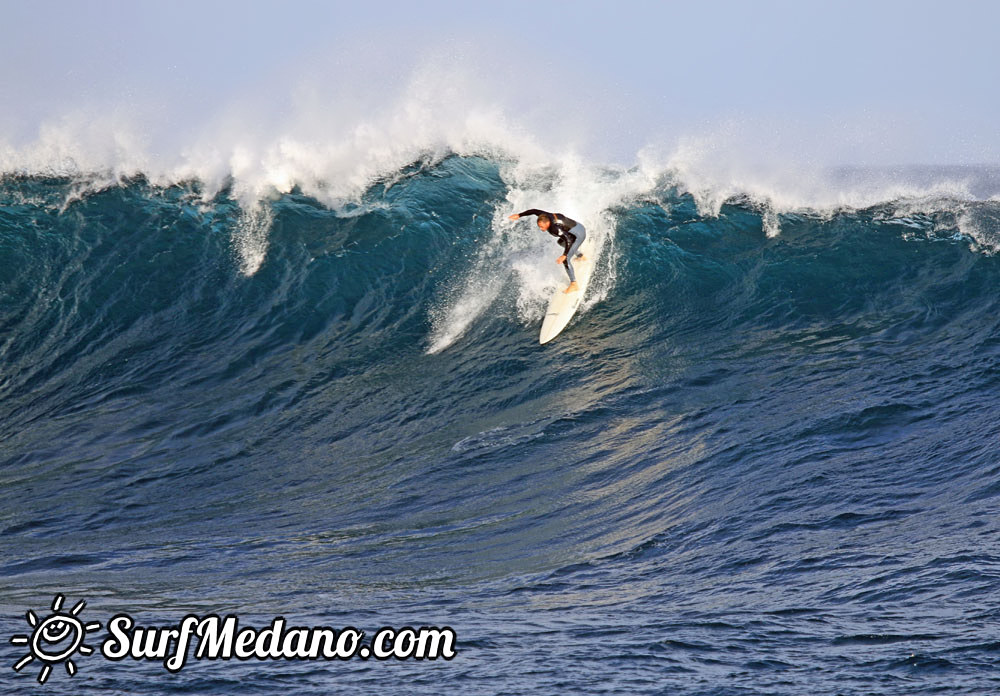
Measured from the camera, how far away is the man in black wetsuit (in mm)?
11594

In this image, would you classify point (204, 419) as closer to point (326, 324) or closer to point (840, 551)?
point (326, 324)

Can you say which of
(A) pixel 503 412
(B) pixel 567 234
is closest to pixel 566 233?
(B) pixel 567 234

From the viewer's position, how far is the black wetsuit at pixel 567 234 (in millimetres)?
11750

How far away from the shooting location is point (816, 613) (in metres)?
6.01

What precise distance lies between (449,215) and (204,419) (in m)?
5.02

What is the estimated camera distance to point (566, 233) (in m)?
12.0

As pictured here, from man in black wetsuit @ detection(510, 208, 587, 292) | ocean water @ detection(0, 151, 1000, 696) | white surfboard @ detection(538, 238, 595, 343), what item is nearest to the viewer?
ocean water @ detection(0, 151, 1000, 696)

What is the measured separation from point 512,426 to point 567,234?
107 inches

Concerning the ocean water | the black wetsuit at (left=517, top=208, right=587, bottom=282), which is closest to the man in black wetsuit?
the black wetsuit at (left=517, top=208, right=587, bottom=282)

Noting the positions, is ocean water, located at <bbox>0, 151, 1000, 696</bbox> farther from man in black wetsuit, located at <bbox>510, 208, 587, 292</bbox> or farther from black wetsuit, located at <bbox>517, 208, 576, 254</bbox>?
black wetsuit, located at <bbox>517, 208, 576, 254</bbox>

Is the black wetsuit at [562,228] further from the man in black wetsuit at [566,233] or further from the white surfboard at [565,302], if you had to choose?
the white surfboard at [565,302]

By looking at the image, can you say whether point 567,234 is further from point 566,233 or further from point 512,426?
point 512,426

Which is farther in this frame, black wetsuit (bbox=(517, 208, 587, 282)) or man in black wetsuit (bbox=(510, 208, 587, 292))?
black wetsuit (bbox=(517, 208, 587, 282))

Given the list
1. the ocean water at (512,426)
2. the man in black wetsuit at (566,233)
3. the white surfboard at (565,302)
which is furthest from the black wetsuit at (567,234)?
the ocean water at (512,426)
